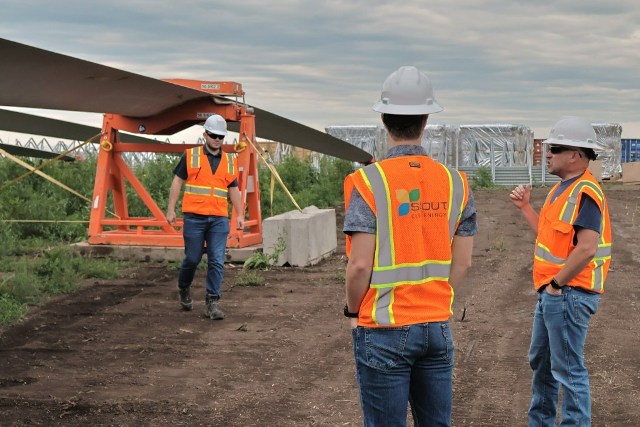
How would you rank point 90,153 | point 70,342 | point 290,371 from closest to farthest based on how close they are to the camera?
point 290,371 → point 70,342 → point 90,153

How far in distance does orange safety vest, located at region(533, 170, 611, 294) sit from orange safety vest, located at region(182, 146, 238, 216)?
558 centimetres

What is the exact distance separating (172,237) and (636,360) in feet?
27.1

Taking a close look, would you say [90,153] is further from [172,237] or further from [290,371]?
[290,371]

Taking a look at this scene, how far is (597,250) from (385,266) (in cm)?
215

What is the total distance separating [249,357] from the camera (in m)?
8.97

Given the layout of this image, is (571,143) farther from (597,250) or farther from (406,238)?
(406,238)

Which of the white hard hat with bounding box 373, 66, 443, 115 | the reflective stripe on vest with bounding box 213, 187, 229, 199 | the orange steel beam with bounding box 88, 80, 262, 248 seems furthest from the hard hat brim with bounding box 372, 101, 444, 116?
the orange steel beam with bounding box 88, 80, 262, 248

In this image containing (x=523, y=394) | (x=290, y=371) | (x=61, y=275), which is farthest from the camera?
(x=61, y=275)

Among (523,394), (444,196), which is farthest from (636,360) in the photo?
(444,196)

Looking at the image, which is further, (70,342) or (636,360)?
(70,342)

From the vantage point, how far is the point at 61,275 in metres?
13.1

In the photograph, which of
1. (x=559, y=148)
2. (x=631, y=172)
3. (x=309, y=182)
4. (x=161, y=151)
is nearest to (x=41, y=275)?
(x=161, y=151)

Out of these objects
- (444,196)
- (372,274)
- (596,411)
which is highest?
(444,196)

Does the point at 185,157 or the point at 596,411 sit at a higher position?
the point at 185,157
